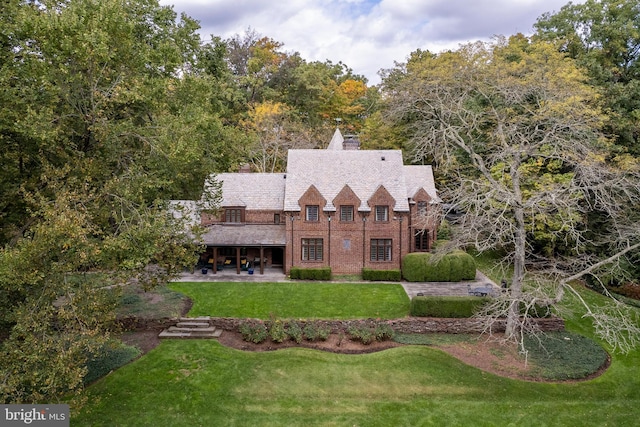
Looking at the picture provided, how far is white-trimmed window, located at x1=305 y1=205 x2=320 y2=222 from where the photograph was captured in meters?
27.0

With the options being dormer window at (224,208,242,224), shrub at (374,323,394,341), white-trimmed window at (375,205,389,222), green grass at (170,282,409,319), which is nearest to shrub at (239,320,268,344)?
green grass at (170,282,409,319)

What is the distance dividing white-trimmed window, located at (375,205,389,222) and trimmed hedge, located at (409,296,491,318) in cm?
809

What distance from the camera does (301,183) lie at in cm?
2803

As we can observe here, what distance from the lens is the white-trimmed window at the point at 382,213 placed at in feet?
88.5


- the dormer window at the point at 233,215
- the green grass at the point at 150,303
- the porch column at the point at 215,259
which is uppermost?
the dormer window at the point at 233,215

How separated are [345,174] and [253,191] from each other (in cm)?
668

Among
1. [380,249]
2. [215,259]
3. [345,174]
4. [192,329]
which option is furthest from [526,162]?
[192,329]

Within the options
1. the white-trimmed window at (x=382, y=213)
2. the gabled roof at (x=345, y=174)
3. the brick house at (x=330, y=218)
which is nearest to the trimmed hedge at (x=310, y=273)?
the brick house at (x=330, y=218)

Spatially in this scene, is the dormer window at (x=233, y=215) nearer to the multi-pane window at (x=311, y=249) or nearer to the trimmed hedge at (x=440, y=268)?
the multi-pane window at (x=311, y=249)

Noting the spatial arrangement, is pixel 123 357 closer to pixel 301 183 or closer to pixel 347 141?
pixel 301 183

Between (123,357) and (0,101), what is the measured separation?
32.0ft

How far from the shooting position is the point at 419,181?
2950cm

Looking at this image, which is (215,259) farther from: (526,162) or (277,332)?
(526,162)

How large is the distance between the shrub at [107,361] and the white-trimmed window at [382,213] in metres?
16.0
